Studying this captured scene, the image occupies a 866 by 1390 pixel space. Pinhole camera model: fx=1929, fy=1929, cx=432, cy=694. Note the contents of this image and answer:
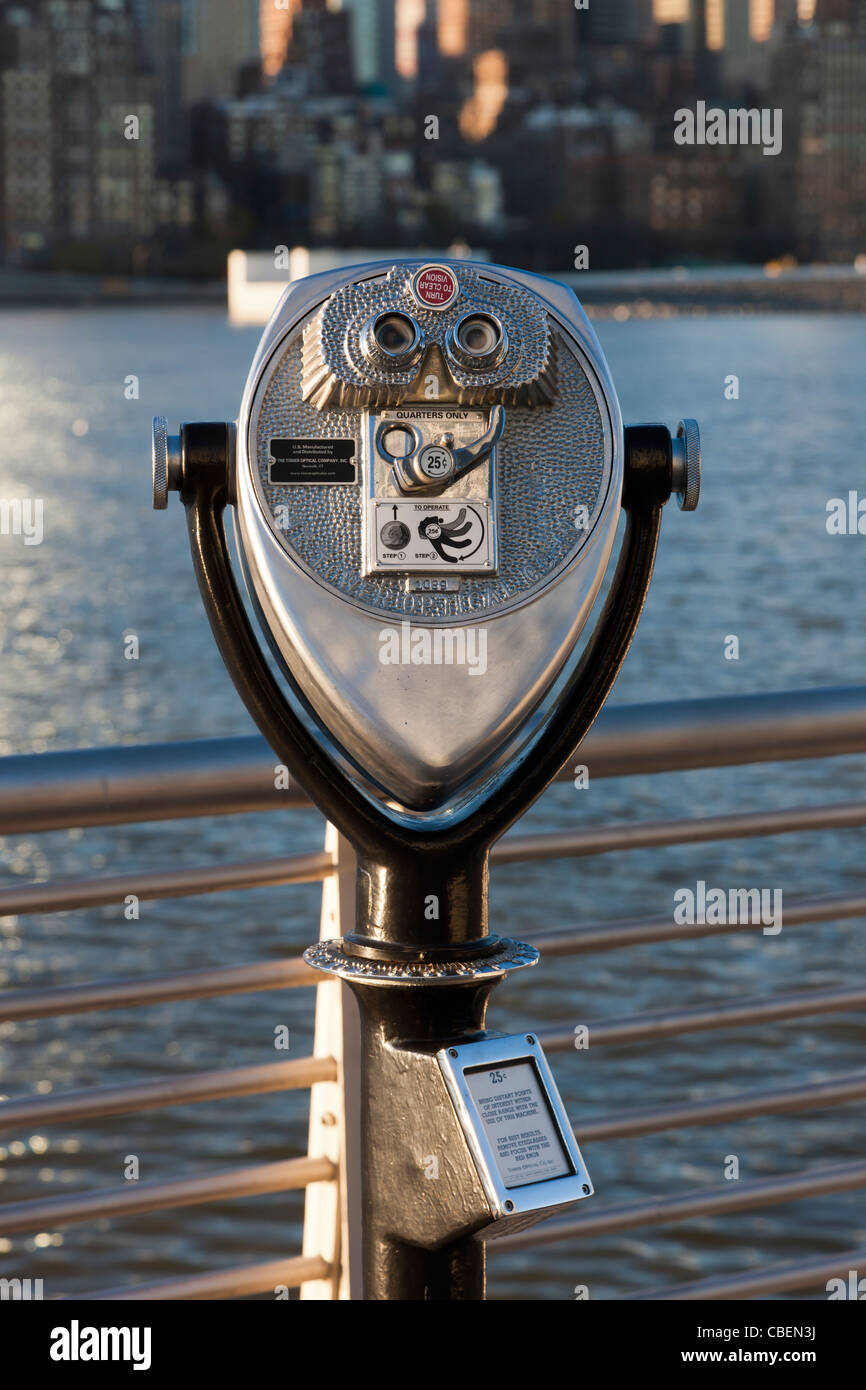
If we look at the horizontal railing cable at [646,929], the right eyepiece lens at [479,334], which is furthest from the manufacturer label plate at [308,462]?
the horizontal railing cable at [646,929]

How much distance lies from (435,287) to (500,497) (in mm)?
156

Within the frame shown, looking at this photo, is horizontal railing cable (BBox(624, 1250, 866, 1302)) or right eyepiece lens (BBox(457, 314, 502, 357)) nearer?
right eyepiece lens (BBox(457, 314, 502, 357))

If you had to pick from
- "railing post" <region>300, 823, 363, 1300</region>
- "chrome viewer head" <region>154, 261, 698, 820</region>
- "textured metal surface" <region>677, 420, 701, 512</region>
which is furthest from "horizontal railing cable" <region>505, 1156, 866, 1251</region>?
"textured metal surface" <region>677, 420, 701, 512</region>

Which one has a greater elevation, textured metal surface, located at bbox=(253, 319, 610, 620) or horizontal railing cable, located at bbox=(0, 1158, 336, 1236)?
textured metal surface, located at bbox=(253, 319, 610, 620)

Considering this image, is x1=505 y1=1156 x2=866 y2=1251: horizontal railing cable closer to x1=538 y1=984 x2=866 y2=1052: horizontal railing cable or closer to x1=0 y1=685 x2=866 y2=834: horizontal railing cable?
x1=538 y1=984 x2=866 y2=1052: horizontal railing cable

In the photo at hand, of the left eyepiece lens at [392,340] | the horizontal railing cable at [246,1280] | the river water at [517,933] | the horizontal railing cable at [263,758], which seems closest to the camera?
the left eyepiece lens at [392,340]

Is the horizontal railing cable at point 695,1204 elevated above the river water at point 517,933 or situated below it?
above

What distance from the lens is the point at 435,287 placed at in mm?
1372

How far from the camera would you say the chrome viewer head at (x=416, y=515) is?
1.35 m

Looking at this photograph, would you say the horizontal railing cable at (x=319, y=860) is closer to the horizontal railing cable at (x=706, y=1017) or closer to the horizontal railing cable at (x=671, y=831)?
the horizontal railing cable at (x=671, y=831)

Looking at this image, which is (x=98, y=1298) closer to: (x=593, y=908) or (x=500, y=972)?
(x=500, y=972)

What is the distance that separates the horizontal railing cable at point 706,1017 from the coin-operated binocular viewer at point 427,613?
403 mm

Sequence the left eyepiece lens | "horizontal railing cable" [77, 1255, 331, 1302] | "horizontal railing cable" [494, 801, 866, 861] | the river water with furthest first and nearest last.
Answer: the river water < "horizontal railing cable" [494, 801, 866, 861] < "horizontal railing cable" [77, 1255, 331, 1302] < the left eyepiece lens

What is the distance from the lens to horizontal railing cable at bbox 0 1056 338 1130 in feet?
5.56
